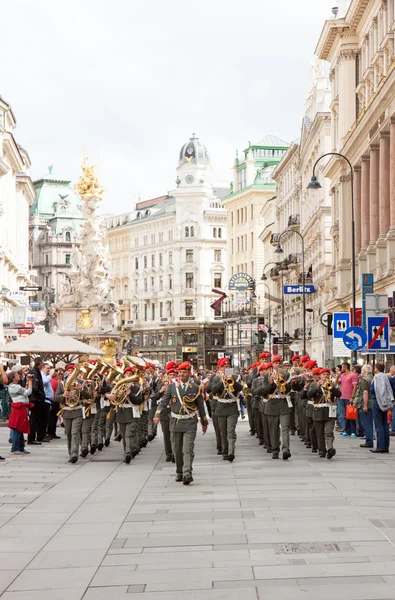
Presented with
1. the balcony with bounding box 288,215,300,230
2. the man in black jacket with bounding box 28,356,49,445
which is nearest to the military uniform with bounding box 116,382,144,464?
the man in black jacket with bounding box 28,356,49,445

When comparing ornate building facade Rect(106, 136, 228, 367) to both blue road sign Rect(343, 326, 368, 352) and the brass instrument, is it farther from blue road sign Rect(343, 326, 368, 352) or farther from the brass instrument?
the brass instrument

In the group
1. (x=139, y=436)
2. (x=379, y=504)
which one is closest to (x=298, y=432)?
(x=139, y=436)

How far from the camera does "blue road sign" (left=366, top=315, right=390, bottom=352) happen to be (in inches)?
942

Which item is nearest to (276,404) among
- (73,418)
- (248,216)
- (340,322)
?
(73,418)

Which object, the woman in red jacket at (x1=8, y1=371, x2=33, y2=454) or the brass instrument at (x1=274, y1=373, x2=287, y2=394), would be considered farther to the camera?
the woman in red jacket at (x1=8, y1=371, x2=33, y2=454)

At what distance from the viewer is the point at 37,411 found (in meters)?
26.1

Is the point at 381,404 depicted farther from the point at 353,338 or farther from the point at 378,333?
the point at 353,338

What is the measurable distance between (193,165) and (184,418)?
122 metres

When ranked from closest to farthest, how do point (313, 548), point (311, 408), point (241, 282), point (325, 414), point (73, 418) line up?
point (313, 548) < point (325, 414) < point (73, 418) < point (311, 408) < point (241, 282)

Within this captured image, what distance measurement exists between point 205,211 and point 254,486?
400 ft

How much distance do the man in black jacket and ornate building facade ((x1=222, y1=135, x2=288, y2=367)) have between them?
7947 cm

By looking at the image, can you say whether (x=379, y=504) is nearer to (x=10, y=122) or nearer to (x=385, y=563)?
(x=385, y=563)

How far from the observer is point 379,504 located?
1357 cm

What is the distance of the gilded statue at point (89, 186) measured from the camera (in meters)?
100
